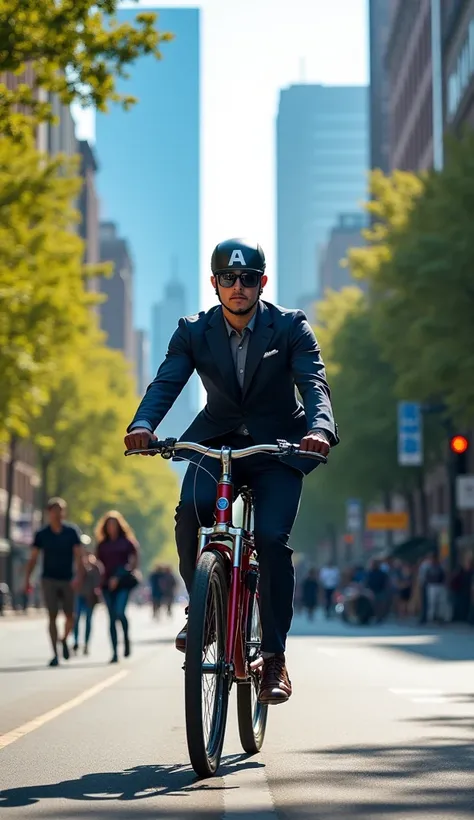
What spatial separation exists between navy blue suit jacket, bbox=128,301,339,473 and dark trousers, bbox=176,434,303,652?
0.35ft

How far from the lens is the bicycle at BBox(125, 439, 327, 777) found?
21.9ft

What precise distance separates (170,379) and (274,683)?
137 centimetres

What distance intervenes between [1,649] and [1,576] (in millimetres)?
47827

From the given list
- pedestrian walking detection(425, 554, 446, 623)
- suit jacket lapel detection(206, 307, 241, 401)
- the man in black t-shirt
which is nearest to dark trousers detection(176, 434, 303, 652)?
suit jacket lapel detection(206, 307, 241, 401)

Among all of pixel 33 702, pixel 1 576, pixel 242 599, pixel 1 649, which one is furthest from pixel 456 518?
pixel 1 576

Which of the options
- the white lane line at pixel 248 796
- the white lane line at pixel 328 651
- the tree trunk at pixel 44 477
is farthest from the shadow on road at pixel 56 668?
the tree trunk at pixel 44 477

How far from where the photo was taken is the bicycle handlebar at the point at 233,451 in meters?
7.06

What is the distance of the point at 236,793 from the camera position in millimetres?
6570

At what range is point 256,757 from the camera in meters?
7.99

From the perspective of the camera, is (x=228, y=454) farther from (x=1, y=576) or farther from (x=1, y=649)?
(x=1, y=576)

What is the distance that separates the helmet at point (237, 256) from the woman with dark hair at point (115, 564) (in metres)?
12.3

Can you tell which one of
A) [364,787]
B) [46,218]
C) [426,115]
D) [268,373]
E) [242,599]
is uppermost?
[426,115]

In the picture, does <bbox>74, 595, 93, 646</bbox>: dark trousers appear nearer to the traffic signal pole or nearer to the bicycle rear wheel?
the traffic signal pole

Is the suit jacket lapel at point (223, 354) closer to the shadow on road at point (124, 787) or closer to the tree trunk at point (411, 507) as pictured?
the shadow on road at point (124, 787)
